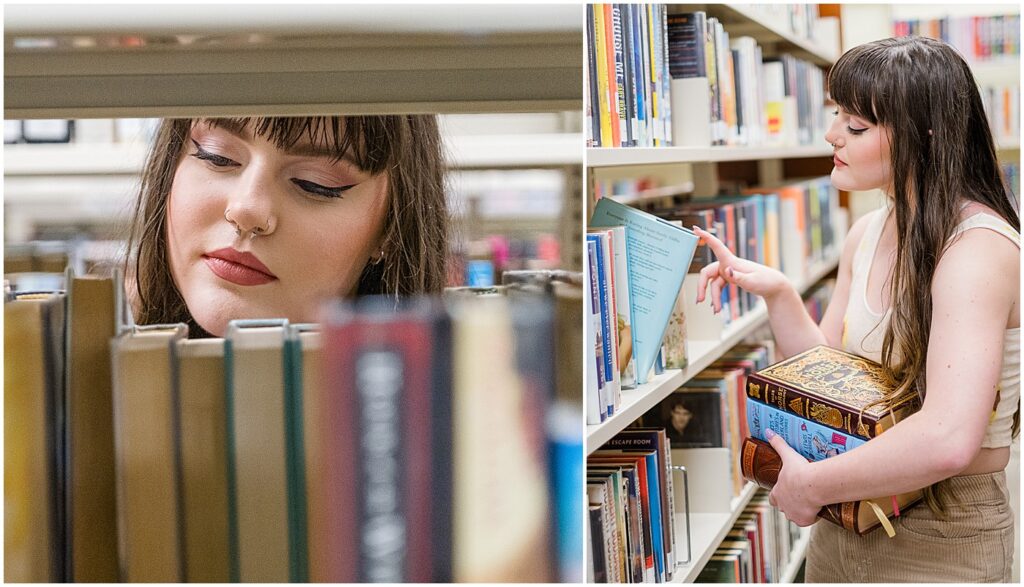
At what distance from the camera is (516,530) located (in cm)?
107

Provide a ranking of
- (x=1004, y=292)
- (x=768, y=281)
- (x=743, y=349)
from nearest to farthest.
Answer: (x=1004, y=292) < (x=768, y=281) < (x=743, y=349)

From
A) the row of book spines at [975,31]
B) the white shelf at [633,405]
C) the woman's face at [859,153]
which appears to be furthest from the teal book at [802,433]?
the row of book spines at [975,31]

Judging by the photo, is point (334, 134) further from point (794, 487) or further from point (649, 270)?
point (794, 487)

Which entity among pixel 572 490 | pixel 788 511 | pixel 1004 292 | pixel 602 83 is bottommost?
pixel 788 511

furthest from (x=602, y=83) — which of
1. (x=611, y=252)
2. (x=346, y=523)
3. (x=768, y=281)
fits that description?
(x=346, y=523)

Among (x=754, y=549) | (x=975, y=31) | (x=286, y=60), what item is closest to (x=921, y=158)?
(x=286, y=60)

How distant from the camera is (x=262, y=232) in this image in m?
1.06

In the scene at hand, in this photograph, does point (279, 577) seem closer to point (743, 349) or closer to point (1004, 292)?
point (1004, 292)

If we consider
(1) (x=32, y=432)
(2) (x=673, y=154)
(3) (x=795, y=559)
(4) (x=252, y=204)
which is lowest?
(3) (x=795, y=559)

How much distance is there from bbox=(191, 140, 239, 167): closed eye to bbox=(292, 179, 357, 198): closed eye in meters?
0.07

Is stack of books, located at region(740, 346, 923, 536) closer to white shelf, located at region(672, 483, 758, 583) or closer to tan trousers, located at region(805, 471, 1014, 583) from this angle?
tan trousers, located at region(805, 471, 1014, 583)

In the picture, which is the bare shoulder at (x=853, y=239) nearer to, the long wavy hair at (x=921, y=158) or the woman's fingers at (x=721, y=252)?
the woman's fingers at (x=721, y=252)

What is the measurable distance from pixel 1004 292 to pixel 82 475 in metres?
1.16

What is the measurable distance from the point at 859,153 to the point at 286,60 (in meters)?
0.88
